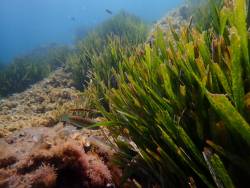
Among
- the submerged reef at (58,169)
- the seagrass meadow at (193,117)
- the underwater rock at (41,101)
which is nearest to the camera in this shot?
the seagrass meadow at (193,117)

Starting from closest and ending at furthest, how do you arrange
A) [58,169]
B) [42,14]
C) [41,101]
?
[58,169] → [41,101] → [42,14]

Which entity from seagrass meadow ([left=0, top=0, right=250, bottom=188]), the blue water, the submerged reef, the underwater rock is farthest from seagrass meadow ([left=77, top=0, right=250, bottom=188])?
the blue water

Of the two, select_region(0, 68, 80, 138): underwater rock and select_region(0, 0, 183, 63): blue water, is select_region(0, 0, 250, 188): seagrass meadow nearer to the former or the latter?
select_region(0, 68, 80, 138): underwater rock

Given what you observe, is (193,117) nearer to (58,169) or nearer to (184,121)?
(184,121)

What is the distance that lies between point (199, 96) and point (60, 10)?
181692 mm

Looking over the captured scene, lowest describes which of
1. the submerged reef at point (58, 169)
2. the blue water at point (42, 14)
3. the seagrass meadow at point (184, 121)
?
the blue water at point (42, 14)

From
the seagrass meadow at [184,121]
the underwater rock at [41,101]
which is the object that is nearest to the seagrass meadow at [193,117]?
the seagrass meadow at [184,121]

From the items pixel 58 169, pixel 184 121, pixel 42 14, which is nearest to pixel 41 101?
pixel 58 169

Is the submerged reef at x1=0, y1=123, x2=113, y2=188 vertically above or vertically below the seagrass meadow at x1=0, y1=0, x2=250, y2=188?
below

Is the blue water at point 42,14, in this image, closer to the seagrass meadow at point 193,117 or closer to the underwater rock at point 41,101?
the underwater rock at point 41,101

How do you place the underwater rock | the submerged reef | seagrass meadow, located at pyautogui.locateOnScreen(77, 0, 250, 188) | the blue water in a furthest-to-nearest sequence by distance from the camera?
the blue water < the underwater rock < the submerged reef < seagrass meadow, located at pyautogui.locateOnScreen(77, 0, 250, 188)

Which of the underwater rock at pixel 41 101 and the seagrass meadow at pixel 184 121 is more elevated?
the seagrass meadow at pixel 184 121

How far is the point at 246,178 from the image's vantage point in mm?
1574

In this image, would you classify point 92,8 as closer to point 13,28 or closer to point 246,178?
point 13,28
